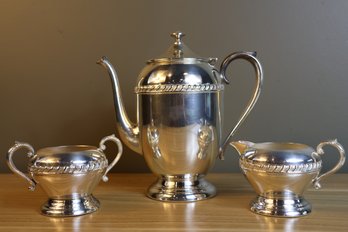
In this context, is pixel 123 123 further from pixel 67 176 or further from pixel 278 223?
pixel 278 223

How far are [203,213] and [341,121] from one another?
0.42 m

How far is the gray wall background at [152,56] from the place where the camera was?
0.82m

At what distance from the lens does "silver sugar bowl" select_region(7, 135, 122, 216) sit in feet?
1.83

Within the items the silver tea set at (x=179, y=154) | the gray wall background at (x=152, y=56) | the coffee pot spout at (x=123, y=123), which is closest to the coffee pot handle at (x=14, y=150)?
the silver tea set at (x=179, y=154)

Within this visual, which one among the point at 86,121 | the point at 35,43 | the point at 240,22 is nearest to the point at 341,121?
the point at 240,22

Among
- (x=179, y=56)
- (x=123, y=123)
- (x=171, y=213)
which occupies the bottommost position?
(x=171, y=213)

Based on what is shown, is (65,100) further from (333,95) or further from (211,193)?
(333,95)

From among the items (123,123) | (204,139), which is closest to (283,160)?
(204,139)

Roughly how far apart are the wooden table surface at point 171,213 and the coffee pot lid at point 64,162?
66 mm

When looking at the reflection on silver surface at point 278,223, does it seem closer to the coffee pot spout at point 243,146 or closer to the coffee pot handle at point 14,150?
the coffee pot spout at point 243,146

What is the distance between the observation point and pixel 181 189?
648 millimetres

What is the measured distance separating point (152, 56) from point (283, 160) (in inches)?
15.6

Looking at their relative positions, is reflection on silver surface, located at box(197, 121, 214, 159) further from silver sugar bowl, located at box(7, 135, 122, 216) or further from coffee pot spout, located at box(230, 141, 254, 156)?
silver sugar bowl, located at box(7, 135, 122, 216)

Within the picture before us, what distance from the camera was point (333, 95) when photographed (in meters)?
0.83
